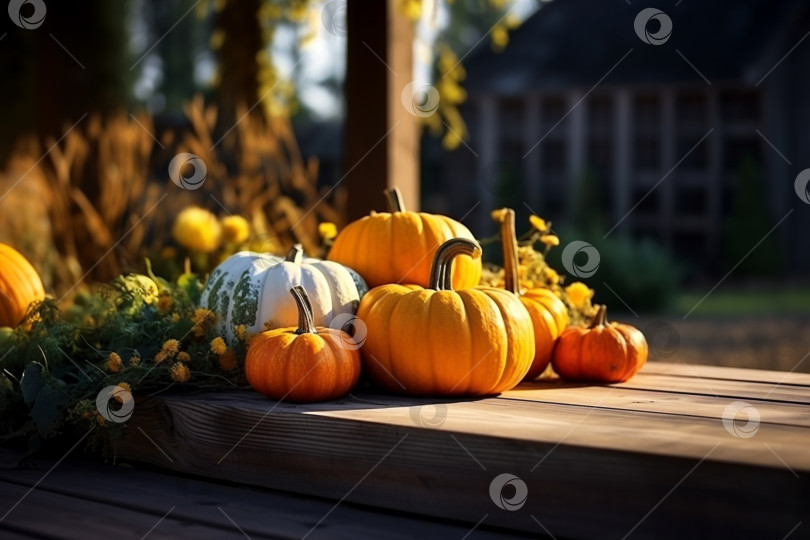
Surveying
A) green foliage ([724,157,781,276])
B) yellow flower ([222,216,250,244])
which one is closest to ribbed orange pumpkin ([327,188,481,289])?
yellow flower ([222,216,250,244])

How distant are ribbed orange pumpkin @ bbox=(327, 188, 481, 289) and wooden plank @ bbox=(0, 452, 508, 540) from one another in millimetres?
734

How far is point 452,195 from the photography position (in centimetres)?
1182

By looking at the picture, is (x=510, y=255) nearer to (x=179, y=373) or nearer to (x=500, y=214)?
(x=500, y=214)

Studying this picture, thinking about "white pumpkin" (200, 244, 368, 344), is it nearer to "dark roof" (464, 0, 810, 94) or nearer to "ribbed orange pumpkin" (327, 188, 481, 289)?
"ribbed orange pumpkin" (327, 188, 481, 289)

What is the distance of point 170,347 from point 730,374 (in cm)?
140

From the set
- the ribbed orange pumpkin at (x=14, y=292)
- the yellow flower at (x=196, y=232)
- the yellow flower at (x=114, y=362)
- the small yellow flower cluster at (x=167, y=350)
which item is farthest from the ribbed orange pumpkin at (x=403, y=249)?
the yellow flower at (x=196, y=232)

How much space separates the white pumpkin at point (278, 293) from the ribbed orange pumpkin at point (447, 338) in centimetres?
13

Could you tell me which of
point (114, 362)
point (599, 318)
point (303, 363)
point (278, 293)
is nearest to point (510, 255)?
point (599, 318)

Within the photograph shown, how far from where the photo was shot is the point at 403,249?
7.86 ft

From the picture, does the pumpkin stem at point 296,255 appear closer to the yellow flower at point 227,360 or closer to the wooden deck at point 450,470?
the yellow flower at point 227,360

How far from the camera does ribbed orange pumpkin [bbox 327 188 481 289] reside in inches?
94.3

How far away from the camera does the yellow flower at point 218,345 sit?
84.0 inches

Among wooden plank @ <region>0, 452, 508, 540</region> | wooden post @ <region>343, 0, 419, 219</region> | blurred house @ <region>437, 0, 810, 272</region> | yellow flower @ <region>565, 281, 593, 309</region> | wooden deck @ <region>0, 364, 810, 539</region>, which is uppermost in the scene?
blurred house @ <region>437, 0, 810, 272</region>

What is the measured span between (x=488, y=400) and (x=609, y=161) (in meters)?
9.43
